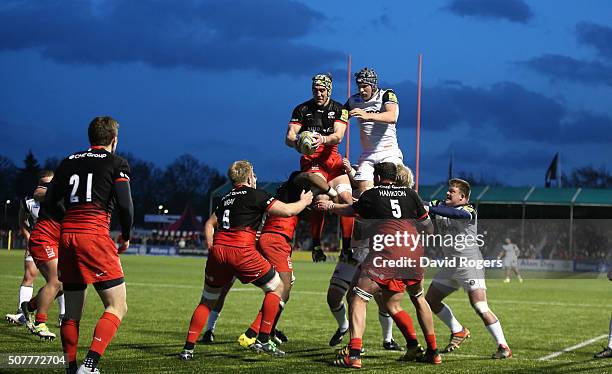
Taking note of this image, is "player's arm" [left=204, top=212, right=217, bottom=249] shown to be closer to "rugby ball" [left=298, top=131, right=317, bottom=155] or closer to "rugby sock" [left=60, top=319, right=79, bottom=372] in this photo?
"rugby ball" [left=298, top=131, right=317, bottom=155]

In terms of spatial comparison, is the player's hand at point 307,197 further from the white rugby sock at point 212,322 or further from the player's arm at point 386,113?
the white rugby sock at point 212,322

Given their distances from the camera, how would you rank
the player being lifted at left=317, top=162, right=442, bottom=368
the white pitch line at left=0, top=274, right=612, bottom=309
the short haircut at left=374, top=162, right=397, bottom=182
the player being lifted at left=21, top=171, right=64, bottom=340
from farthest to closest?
the white pitch line at left=0, top=274, right=612, bottom=309
the player being lifted at left=21, top=171, right=64, bottom=340
the short haircut at left=374, top=162, right=397, bottom=182
the player being lifted at left=317, top=162, right=442, bottom=368

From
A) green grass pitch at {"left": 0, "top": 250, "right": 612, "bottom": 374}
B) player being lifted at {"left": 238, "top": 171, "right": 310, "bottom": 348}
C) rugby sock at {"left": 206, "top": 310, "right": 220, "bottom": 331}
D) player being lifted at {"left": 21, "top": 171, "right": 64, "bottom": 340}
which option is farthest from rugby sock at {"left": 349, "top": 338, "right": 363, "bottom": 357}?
player being lifted at {"left": 21, "top": 171, "right": 64, "bottom": 340}

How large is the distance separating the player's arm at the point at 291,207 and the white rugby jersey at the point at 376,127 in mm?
1864

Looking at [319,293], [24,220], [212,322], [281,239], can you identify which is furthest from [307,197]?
[319,293]

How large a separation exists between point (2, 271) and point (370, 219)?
23460 mm

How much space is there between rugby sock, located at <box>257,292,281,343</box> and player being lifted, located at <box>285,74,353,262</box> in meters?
1.01

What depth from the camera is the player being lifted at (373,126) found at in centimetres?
1177

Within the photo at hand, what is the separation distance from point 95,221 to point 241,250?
99.8 inches

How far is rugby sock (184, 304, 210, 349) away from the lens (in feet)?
34.6

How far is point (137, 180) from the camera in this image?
110188mm

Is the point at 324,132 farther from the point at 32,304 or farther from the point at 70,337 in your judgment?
the point at 32,304

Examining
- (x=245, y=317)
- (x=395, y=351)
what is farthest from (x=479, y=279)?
(x=245, y=317)

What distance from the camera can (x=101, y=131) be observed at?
857 cm
